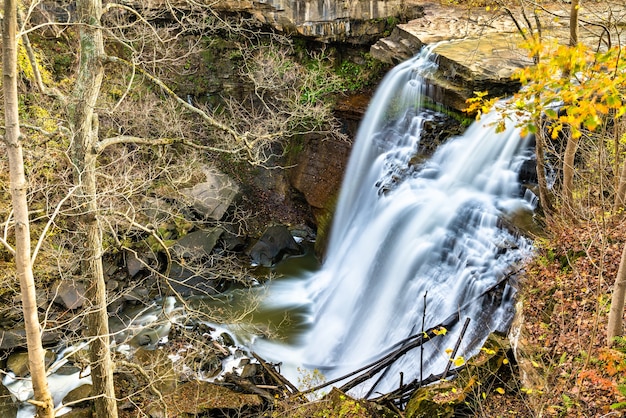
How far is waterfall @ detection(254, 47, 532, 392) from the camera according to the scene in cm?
794

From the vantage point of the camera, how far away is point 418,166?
35.7ft

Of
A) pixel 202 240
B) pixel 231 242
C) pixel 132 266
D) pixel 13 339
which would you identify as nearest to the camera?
pixel 13 339

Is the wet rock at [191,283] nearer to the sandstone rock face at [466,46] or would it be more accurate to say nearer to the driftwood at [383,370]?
the driftwood at [383,370]

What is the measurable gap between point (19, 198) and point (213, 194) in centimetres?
957

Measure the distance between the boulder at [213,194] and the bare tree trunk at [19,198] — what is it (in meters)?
8.75

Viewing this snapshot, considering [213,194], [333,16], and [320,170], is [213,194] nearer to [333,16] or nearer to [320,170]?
[320,170]

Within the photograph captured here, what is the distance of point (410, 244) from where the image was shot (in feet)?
31.2

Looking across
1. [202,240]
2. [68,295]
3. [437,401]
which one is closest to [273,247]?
[202,240]

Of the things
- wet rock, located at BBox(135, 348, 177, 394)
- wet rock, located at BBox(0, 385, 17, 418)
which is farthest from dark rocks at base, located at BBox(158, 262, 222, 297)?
wet rock, located at BBox(0, 385, 17, 418)

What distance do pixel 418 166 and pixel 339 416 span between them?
6087 millimetres

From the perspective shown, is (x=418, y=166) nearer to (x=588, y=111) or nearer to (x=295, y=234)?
(x=295, y=234)

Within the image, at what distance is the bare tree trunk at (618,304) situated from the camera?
162 inches

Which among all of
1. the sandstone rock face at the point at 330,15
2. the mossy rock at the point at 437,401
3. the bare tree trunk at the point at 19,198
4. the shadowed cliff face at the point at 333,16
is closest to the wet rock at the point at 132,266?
the sandstone rock face at the point at 330,15

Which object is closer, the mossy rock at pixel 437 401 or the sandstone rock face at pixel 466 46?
the mossy rock at pixel 437 401
